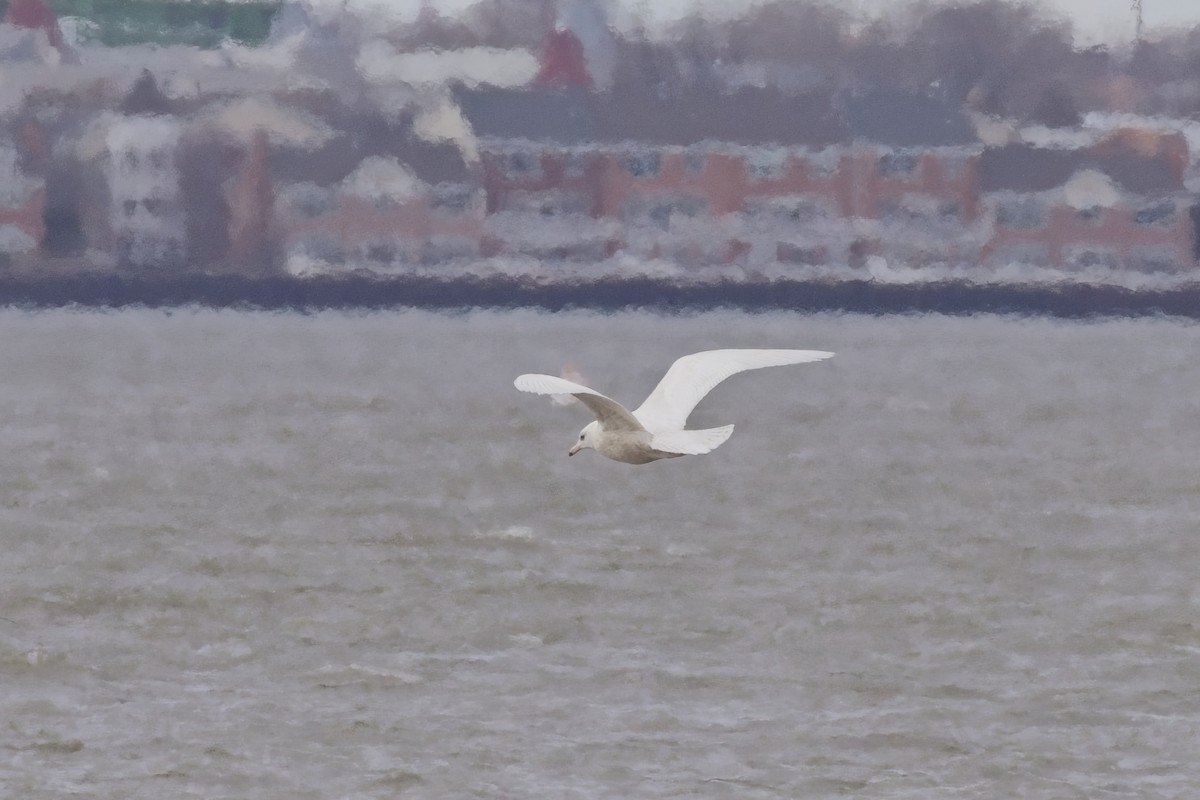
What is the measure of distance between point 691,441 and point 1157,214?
210 feet

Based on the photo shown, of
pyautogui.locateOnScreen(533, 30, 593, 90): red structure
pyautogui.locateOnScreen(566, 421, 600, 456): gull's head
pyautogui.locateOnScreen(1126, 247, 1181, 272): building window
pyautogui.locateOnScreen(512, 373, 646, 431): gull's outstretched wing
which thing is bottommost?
pyautogui.locateOnScreen(566, 421, 600, 456): gull's head

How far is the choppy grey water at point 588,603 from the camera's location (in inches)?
634

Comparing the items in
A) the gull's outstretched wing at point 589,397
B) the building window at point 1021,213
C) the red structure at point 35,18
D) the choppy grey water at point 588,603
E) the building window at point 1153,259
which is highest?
the red structure at point 35,18

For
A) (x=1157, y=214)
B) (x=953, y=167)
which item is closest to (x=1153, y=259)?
(x=1157, y=214)

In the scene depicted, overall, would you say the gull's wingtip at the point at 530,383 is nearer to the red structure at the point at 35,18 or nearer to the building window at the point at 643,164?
the building window at the point at 643,164

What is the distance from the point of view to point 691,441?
1266cm

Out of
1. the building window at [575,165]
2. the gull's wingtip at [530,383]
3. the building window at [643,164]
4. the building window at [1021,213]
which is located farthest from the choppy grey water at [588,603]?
the building window at [643,164]

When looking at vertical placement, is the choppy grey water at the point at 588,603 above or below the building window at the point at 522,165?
below

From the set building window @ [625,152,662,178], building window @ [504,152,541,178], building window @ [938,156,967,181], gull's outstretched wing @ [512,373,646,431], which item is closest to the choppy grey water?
gull's outstretched wing @ [512,373,646,431]

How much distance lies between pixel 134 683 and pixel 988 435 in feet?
76.9

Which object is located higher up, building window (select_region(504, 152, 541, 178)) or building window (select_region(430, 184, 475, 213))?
building window (select_region(504, 152, 541, 178))

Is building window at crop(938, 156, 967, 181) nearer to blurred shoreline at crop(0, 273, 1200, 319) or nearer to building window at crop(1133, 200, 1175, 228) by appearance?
blurred shoreline at crop(0, 273, 1200, 319)

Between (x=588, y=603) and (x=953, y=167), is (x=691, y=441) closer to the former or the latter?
(x=588, y=603)

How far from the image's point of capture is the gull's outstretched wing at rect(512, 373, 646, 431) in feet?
38.9
